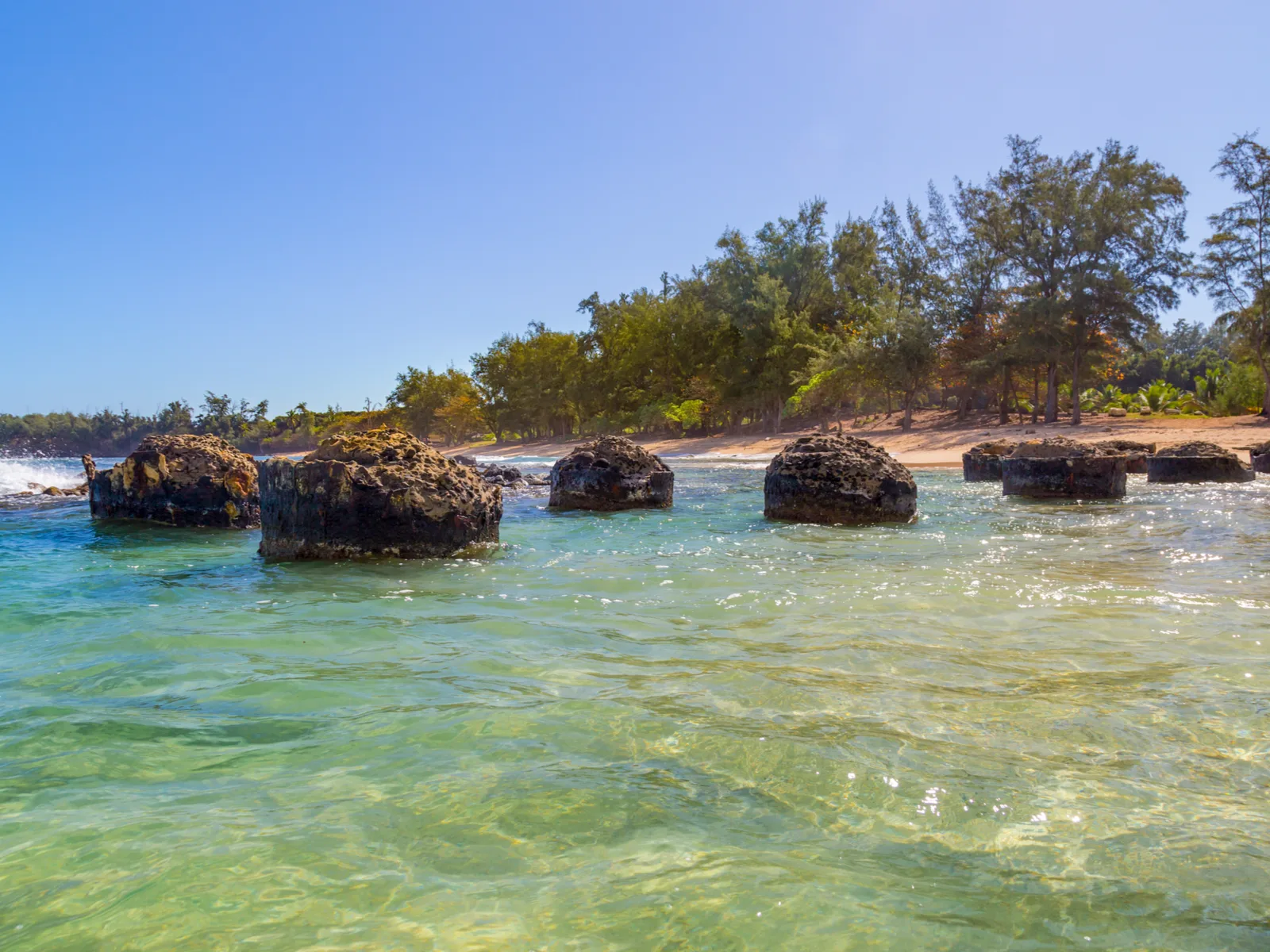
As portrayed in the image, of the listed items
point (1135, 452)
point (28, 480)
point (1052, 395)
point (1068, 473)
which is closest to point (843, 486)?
point (1068, 473)

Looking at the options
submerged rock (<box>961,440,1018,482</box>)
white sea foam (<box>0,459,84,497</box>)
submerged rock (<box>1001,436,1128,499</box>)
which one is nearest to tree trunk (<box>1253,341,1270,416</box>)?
submerged rock (<box>961,440,1018,482</box>)

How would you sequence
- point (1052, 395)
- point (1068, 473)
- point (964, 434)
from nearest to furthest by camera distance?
point (1068, 473) → point (964, 434) → point (1052, 395)

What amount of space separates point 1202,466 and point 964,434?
21884 millimetres

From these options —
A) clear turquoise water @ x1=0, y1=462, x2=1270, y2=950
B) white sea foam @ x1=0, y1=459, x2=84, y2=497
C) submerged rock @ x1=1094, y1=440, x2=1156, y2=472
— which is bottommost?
clear turquoise water @ x1=0, y1=462, x2=1270, y2=950

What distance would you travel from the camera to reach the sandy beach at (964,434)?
29.9 m

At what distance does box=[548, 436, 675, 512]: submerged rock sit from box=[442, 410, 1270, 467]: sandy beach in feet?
40.0

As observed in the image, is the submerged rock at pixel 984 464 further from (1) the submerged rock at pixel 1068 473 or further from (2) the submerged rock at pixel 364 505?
(2) the submerged rock at pixel 364 505

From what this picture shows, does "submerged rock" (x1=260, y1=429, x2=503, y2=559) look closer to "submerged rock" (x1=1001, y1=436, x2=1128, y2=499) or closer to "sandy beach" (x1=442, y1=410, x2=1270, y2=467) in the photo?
"submerged rock" (x1=1001, y1=436, x2=1128, y2=499)

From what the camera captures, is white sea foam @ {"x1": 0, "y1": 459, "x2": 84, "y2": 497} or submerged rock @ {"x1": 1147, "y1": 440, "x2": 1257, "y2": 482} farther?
white sea foam @ {"x1": 0, "y1": 459, "x2": 84, "y2": 497}

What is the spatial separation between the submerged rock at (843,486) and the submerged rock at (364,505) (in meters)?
4.27

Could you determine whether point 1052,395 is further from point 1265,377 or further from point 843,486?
point 843,486

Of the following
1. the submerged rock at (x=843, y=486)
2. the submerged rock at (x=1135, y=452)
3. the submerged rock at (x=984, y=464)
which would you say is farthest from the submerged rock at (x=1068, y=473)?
the submerged rock at (x=1135, y=452)

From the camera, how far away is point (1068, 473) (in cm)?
1321

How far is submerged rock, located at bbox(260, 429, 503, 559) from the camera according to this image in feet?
24.4
